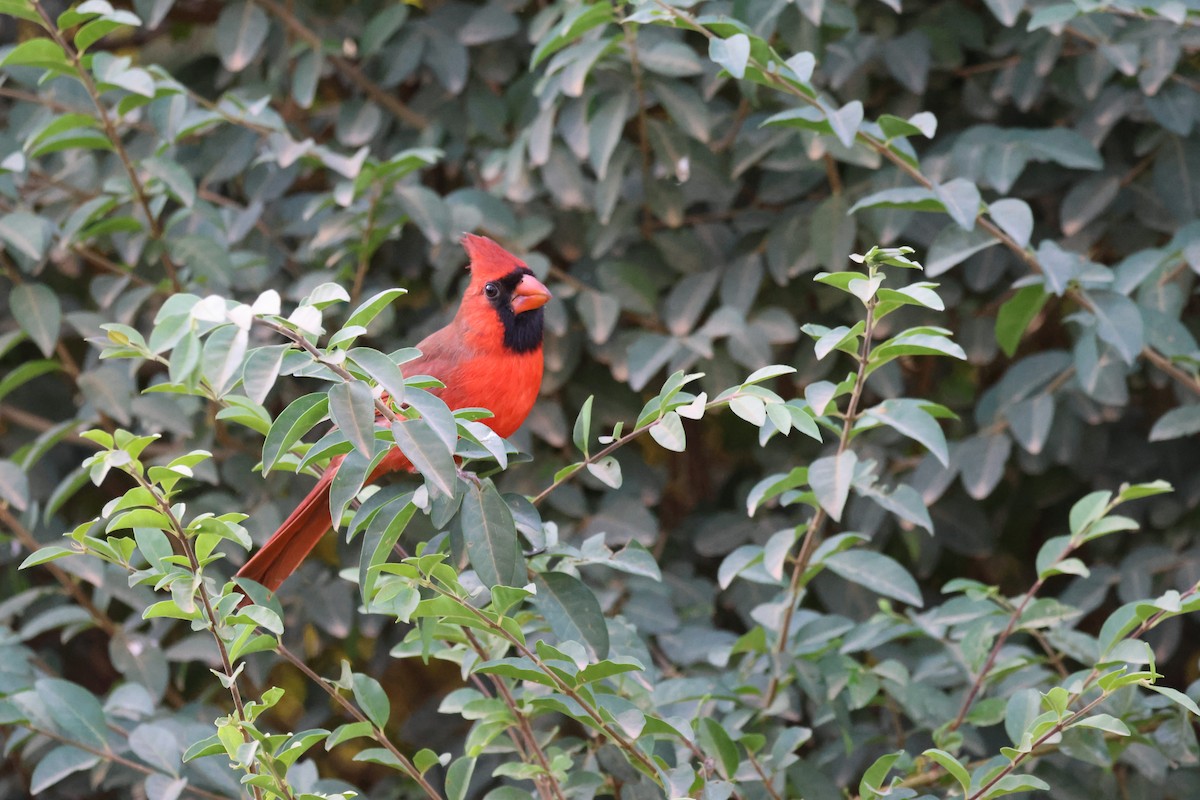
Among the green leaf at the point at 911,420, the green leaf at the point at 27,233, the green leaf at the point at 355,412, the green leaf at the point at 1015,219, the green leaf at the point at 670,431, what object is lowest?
the green leaf at the point at 27,233

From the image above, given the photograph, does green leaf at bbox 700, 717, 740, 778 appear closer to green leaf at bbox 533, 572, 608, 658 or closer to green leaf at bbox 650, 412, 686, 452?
green leaf at bbox 533, 572, 608, 658

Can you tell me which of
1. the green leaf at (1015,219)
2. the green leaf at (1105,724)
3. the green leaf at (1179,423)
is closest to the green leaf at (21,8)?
the green leaf at (1015,219)

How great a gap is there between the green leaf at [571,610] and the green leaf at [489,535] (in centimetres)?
14

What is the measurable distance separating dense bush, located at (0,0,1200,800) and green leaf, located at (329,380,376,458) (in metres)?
0.39

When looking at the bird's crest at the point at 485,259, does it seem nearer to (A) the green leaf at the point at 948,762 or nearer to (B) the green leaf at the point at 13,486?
(B) the green leaf at the point at 13,486

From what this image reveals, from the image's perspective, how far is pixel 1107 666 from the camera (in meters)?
1.31

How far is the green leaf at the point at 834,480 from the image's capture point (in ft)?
4.42

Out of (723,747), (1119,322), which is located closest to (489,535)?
(723,747)

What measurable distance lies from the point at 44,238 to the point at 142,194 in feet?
0.54

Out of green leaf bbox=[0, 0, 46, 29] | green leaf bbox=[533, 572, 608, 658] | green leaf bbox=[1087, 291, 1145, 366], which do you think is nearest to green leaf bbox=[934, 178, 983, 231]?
green leaf bbox=[1087, 291, 1145, 366]

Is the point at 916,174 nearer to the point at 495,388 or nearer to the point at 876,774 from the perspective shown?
the point at 495,388

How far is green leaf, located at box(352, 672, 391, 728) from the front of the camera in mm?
1350

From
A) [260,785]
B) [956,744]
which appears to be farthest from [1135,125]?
[260,785]

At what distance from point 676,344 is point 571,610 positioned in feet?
2.88
